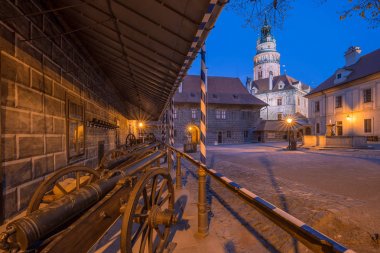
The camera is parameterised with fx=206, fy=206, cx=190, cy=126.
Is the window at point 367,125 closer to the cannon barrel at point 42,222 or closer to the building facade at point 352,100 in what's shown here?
the building facade at point 352,100

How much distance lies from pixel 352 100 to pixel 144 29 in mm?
28273

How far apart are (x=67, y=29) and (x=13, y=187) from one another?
3.12 metres

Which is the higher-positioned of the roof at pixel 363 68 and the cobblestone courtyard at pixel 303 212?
the roof at pixel 363 68

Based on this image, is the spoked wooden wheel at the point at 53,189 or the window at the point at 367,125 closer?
the spoked wooden wheel at the point at 53,189

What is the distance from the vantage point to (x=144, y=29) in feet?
10.9

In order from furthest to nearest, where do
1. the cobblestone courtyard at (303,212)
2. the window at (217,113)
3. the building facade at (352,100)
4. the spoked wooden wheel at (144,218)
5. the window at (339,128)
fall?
the window at (217,113), the window at (339,128), the building facade at (352,100), the cobblestone courtyard at (303,212), the spoked wooden wheel at (144,218)

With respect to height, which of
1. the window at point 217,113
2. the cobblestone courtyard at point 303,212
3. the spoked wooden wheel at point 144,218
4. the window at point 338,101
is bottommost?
the cobblestone courtyard at point 303,212

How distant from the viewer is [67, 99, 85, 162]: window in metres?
4.19

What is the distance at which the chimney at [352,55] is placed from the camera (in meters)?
26.6

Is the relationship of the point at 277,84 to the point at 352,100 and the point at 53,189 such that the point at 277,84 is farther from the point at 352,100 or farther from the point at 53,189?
the point at 53,189

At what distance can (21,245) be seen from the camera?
1133 mm

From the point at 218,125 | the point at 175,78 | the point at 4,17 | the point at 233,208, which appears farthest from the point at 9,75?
the point at 218,125

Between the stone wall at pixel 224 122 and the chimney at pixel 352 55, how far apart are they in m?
13.1

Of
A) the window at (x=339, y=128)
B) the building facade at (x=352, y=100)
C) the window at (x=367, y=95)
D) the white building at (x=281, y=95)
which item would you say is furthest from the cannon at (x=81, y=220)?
the white building at (x=281, y=95)
